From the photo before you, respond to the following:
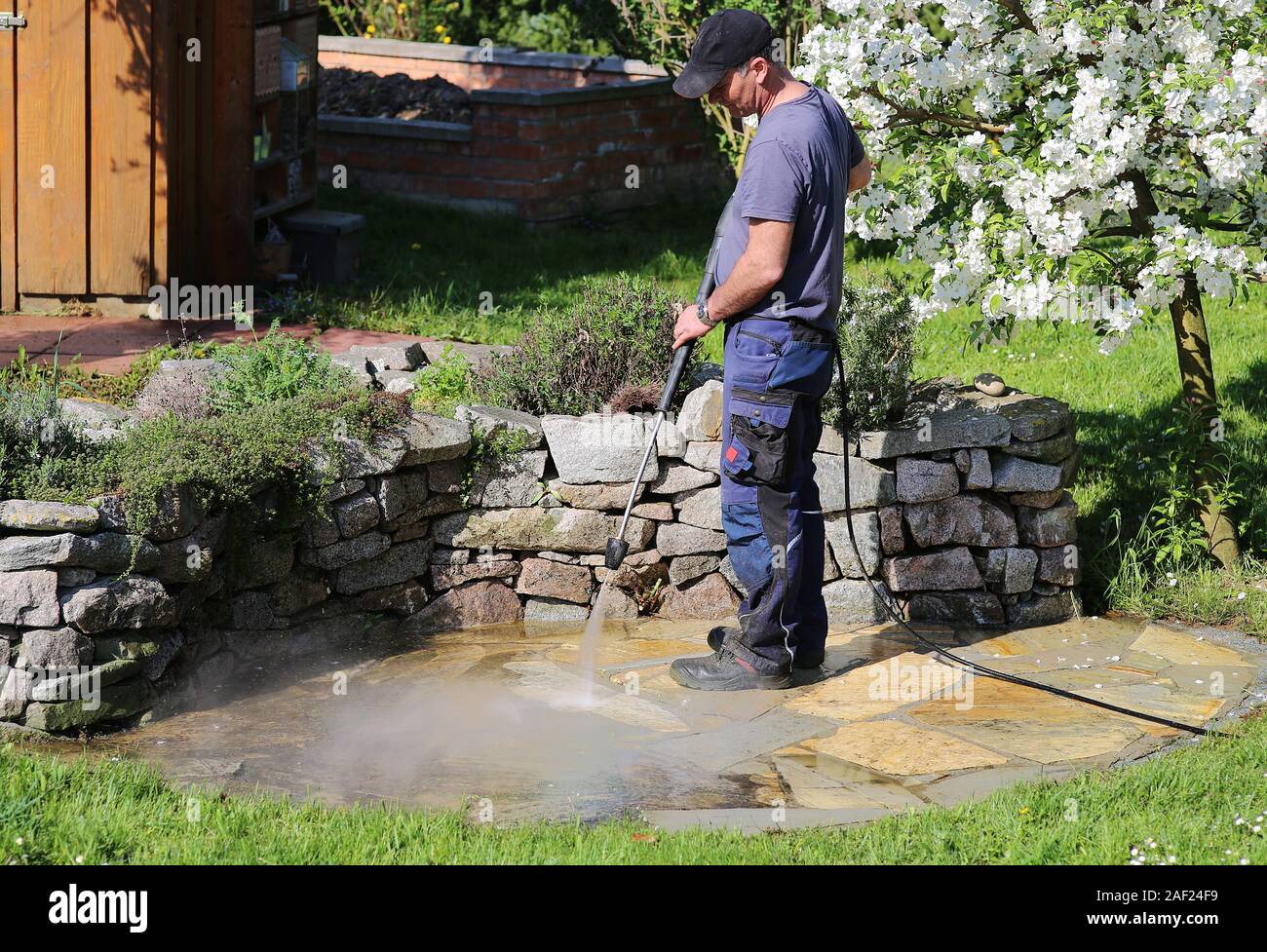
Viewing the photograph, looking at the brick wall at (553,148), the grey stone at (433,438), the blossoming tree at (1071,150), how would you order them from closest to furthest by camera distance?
the blossoming tree at (1071,150), the grey stone at (433,438), the brick wall at (553,148)

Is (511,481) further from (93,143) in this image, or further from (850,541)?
(93,143)

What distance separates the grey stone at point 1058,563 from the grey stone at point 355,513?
104 inches

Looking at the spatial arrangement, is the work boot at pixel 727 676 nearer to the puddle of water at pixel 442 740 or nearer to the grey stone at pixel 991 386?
the puddle of water at pixel 442 740

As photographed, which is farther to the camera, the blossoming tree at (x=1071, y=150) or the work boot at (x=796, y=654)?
the work boot at (x=796, y=654)

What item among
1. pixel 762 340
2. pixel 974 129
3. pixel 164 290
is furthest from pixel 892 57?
pixel 164 290

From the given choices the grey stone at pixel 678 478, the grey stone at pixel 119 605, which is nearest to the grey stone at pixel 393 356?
the grey stone at pixel 678 478

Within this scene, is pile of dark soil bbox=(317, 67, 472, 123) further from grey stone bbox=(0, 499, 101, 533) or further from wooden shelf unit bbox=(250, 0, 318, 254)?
grey stone bbox=(0, 499, 101, 533)

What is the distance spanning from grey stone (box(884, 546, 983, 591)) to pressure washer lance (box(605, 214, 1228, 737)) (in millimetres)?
117

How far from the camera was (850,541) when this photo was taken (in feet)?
18.7

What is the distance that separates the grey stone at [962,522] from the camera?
18.7ft

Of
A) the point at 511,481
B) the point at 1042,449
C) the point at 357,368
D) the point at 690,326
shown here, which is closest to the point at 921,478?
the point at 1042,449

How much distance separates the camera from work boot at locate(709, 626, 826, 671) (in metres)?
5.09
